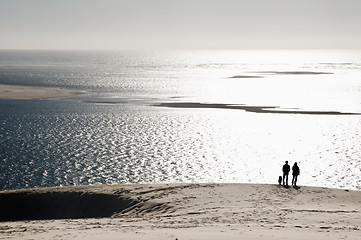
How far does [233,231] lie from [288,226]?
3.29 m

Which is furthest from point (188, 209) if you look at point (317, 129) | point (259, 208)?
point (317, 129)

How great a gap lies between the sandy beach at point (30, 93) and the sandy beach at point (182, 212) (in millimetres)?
80644

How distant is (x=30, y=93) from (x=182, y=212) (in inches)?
3893

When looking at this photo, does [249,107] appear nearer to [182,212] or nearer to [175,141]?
[175,141]

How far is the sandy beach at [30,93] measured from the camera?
10912 cm

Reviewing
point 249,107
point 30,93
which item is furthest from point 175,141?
point 30,93

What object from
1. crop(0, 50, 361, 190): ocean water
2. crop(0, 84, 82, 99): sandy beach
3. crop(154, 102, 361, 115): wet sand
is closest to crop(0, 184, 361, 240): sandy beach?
crop(0, 50, 361, 190): ocean water

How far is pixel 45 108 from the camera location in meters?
90.9

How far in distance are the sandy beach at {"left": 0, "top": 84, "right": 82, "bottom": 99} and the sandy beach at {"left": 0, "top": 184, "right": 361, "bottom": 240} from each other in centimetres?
8064

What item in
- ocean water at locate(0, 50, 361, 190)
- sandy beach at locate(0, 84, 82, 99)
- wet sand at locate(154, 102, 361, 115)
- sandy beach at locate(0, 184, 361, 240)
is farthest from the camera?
sandy beach at locate(0, 84, 82, 99)

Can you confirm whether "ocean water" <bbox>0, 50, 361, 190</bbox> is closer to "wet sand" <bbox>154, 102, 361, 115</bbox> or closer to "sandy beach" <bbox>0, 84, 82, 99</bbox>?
"wet sand" <bbox>154, 102, 361, 115</bbox>

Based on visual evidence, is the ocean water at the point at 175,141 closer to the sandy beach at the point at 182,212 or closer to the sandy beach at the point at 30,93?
the sandy beach at the point at 30,93

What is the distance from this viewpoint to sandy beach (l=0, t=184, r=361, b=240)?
68.1 ft

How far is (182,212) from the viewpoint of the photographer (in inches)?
1067
